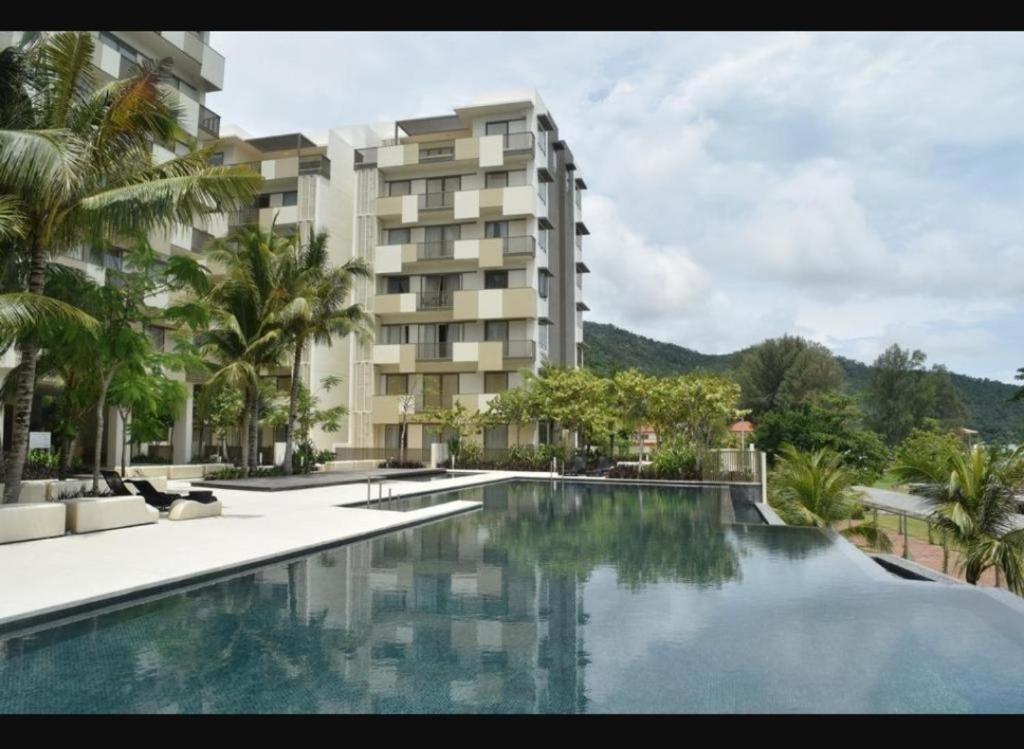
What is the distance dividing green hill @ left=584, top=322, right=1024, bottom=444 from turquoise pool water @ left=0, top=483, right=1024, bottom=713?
67455 mm

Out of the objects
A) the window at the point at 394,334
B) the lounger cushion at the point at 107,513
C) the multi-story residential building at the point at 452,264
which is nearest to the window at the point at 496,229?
the multi-story residential building at the point at 452,264

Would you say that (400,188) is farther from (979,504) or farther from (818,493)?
(979,504)

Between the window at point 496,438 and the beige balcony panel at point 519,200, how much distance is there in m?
11.8

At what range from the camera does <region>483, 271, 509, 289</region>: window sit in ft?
136

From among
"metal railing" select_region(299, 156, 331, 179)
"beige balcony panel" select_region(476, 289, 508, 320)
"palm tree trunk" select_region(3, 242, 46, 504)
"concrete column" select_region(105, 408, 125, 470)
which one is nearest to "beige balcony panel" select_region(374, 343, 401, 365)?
"beige balcony panel" select_region(476, 289, 508, 320)

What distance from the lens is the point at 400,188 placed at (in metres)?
43.6

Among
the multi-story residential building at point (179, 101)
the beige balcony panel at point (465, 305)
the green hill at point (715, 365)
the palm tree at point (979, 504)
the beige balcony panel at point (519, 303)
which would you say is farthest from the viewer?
the green hill at point (715, 365)

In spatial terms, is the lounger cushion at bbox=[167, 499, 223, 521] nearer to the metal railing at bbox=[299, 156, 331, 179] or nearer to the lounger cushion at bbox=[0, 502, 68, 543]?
the lounger cushion at bbox=[0, 502, 68, 543]

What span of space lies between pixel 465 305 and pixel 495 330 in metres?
2.18

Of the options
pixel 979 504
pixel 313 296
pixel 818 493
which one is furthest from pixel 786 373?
pixel 979 504

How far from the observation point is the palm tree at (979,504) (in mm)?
11703

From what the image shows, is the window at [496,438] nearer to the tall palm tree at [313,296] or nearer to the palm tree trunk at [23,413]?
the tall palm tree at [313,296]
